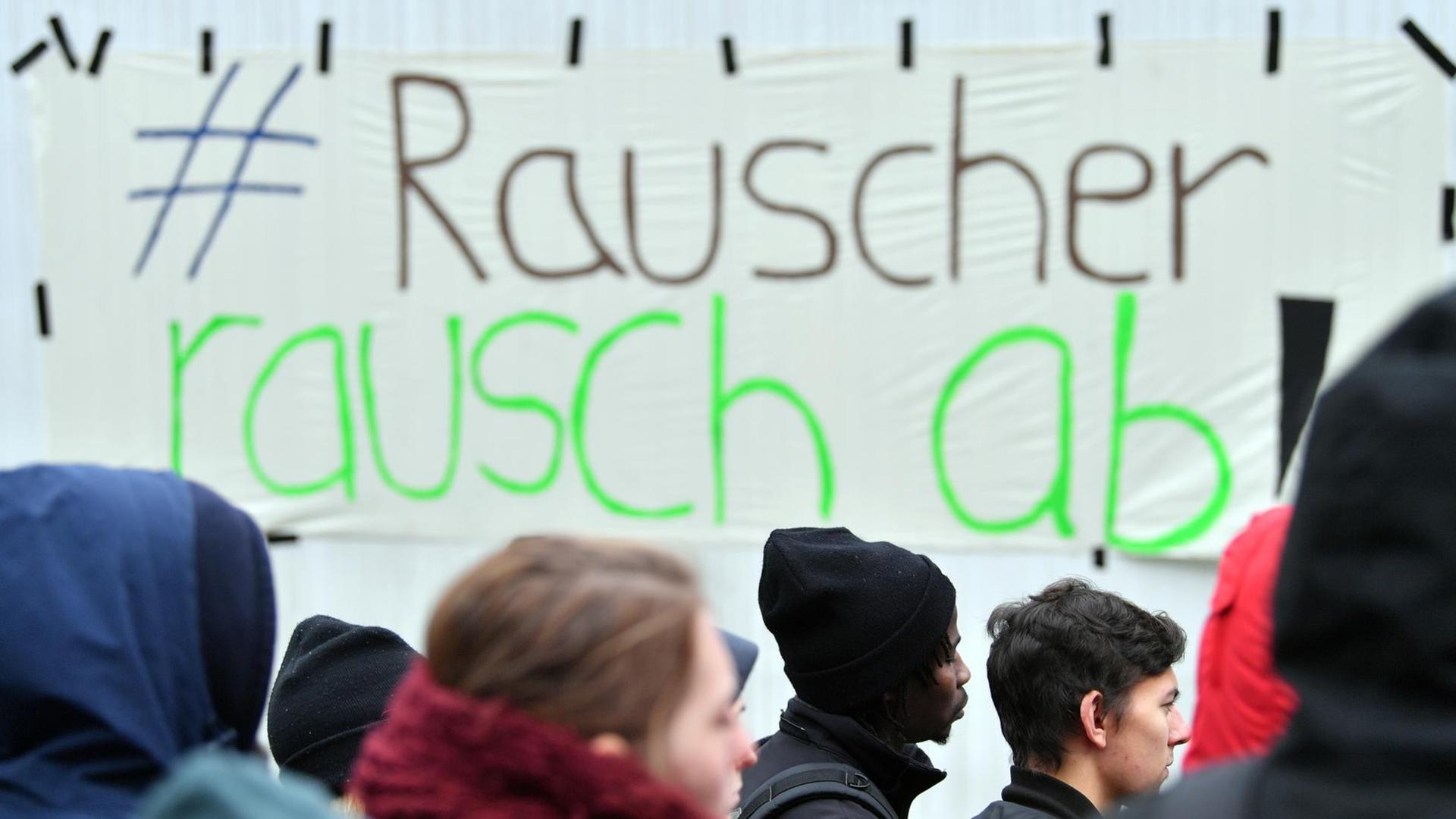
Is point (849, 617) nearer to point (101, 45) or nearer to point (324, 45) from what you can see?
point (324, 45)

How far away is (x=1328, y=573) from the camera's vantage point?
0.87 metres

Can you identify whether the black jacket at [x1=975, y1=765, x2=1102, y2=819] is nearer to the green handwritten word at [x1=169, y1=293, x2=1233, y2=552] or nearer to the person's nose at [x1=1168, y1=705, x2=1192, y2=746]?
the person's nose at [x1=1168, y1=705, x2=1192, y2=746]

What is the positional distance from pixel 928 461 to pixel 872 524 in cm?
20

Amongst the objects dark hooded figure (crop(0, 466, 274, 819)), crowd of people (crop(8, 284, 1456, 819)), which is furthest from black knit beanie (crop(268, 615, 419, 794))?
dark hooded figure (crop(0, 466, 274, 819))

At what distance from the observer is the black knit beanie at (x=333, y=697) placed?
2.11m

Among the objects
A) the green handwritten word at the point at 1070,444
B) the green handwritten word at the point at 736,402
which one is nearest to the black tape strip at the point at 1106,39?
the green handwritten word at the point at 1070,444

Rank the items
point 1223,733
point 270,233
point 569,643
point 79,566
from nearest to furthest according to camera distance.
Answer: point 569,643 → point 79,566 → point 1223,733 → point 270,233

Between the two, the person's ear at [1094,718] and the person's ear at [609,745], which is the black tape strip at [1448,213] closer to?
the person's ear at [1094,718]

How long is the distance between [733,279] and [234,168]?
1325mm

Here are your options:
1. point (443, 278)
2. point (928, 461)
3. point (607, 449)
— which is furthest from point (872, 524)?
point (443, 278)

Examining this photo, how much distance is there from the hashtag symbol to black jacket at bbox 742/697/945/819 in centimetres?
214

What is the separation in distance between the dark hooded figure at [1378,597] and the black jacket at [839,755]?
58.7 inches

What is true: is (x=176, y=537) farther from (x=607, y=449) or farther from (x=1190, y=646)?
(x=1190, y=646)

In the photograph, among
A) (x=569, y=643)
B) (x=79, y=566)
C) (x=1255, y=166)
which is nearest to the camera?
(x=569, y=643)
